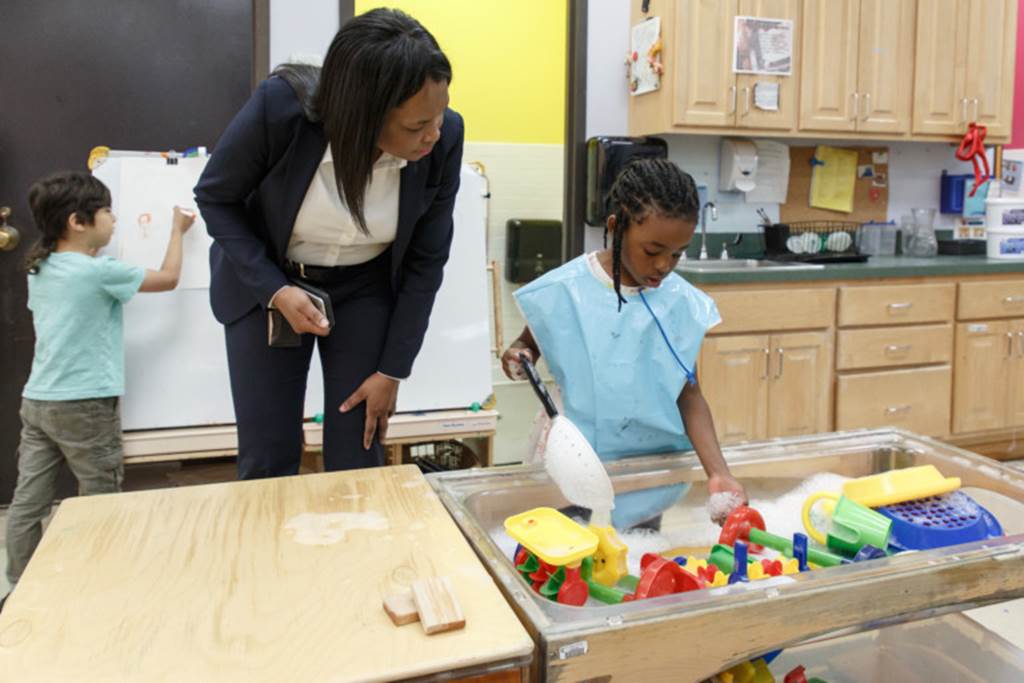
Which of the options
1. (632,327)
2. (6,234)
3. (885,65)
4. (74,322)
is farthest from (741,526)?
(885,65)

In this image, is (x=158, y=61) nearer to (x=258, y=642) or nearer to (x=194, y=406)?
(x=194, y=406)

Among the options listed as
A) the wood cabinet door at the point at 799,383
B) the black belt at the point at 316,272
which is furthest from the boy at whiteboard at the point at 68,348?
the wood cabinet door at the point at 799,383

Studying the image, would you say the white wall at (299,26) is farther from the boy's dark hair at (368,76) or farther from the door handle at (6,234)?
the boy's dark hair at (368,76)

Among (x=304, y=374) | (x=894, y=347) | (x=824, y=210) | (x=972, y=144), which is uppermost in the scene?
(x=972, y=144)

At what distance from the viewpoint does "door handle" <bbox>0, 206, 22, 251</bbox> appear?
8.79 ft

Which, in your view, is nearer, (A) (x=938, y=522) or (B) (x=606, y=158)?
(A) (x=938, y=522)

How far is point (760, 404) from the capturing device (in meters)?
3.17

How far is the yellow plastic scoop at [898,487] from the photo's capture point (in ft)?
3.56

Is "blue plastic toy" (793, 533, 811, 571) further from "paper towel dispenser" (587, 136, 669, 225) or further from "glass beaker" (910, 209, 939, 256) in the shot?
"glass beaker" (910, 209, 939, 256)

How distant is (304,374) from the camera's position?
1.51m

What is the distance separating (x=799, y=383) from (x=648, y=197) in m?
1.99

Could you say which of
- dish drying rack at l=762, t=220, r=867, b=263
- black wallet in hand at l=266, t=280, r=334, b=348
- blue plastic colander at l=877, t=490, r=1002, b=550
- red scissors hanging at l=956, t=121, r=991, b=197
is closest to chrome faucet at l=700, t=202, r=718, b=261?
dish drying rack at l=762, t=220, r=867, b=263

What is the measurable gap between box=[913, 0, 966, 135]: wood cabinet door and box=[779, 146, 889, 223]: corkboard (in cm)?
33

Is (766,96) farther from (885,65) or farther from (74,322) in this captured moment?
(74,322)
